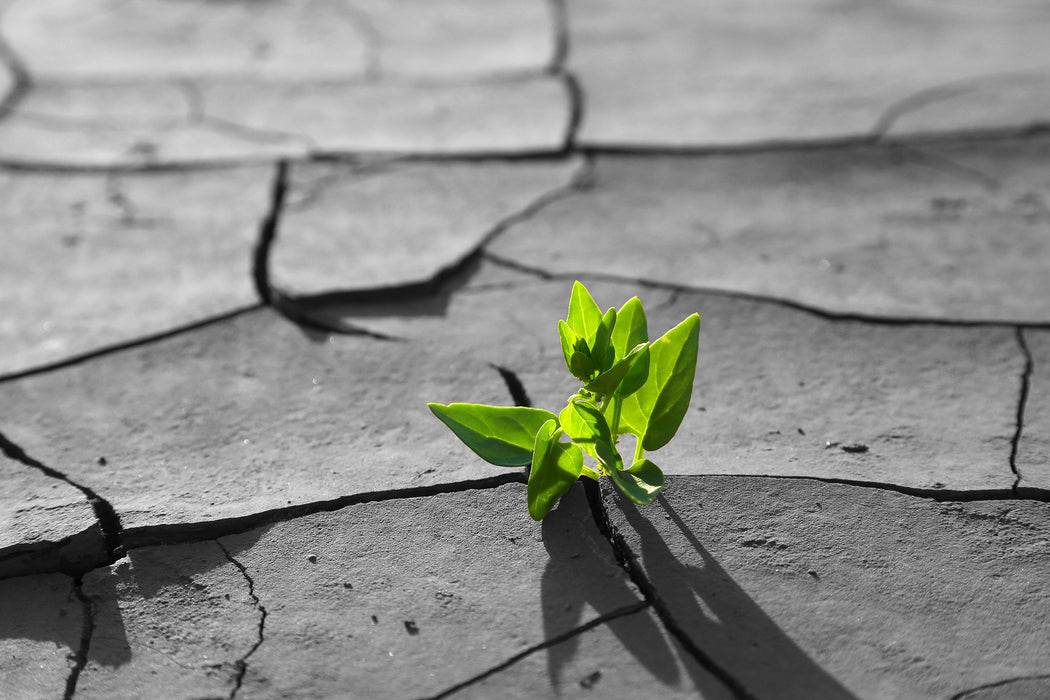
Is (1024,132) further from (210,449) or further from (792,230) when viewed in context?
(210,449)

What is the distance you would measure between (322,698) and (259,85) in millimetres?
2469

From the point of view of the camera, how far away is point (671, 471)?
1.58 m

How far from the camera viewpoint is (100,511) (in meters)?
1.53

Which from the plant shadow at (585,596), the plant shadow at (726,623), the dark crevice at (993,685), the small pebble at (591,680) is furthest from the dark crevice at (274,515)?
the dark crevice at (993,685)

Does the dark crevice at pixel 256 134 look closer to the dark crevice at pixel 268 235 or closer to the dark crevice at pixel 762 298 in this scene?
the dark crevice at pixel 268 235

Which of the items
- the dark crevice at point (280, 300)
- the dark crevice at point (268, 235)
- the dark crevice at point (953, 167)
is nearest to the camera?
the dark crevice at point (280, 300)

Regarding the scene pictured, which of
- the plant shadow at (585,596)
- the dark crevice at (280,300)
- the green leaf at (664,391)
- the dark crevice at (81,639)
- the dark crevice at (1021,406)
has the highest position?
the green leaf at (664,391)

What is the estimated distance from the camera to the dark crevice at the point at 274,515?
1.49 meters

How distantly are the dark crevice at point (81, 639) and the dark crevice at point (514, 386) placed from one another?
743 millimetres

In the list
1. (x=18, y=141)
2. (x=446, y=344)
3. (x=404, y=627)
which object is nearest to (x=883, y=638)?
(x=404, y=627)

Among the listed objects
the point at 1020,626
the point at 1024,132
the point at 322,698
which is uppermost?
the point at 1024,132

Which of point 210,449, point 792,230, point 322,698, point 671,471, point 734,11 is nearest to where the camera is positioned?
point 322,698

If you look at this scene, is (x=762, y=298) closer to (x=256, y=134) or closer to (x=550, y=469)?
(x=550, y=469)

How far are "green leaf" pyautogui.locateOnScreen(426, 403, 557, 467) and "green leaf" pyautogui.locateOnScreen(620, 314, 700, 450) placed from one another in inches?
5.0
